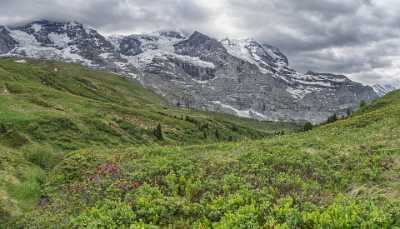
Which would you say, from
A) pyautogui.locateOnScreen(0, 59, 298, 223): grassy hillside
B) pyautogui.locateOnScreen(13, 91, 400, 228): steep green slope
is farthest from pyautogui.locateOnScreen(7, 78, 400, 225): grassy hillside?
pyautogui.locateOnScreen(0, 59, 298, 223): grassy hillside

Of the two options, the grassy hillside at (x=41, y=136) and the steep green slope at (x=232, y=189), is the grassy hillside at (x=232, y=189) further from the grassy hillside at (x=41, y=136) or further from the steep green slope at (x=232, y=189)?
the grassy hillside at (x=41, y=136)

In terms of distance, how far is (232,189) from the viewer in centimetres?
2059

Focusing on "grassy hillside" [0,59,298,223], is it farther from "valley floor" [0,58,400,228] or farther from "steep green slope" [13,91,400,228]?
"steep green slope" [13,91,400,228]

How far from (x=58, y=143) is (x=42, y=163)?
100 feet

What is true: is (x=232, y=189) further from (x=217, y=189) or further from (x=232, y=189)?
(x=217, y=189)

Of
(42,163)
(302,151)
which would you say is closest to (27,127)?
(42,163)

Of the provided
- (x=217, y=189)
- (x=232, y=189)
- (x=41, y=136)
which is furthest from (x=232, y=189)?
(x=41, y=136)

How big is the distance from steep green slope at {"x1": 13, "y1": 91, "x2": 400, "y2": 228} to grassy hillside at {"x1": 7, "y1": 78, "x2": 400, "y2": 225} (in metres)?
0.06

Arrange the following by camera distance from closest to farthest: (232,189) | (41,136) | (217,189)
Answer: (232,189)
(217,189)
(41,136)

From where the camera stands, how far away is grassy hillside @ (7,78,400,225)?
15.5 m

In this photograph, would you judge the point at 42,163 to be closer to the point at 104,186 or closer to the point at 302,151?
the point at 104,186

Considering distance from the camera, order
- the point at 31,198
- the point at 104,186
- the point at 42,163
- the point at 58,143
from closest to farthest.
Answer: the point at 104,186 → the point at 31,198 → the point at 42,163 → the point at 58,143

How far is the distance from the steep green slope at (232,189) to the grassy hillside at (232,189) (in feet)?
0.18

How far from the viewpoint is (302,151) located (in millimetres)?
28312
